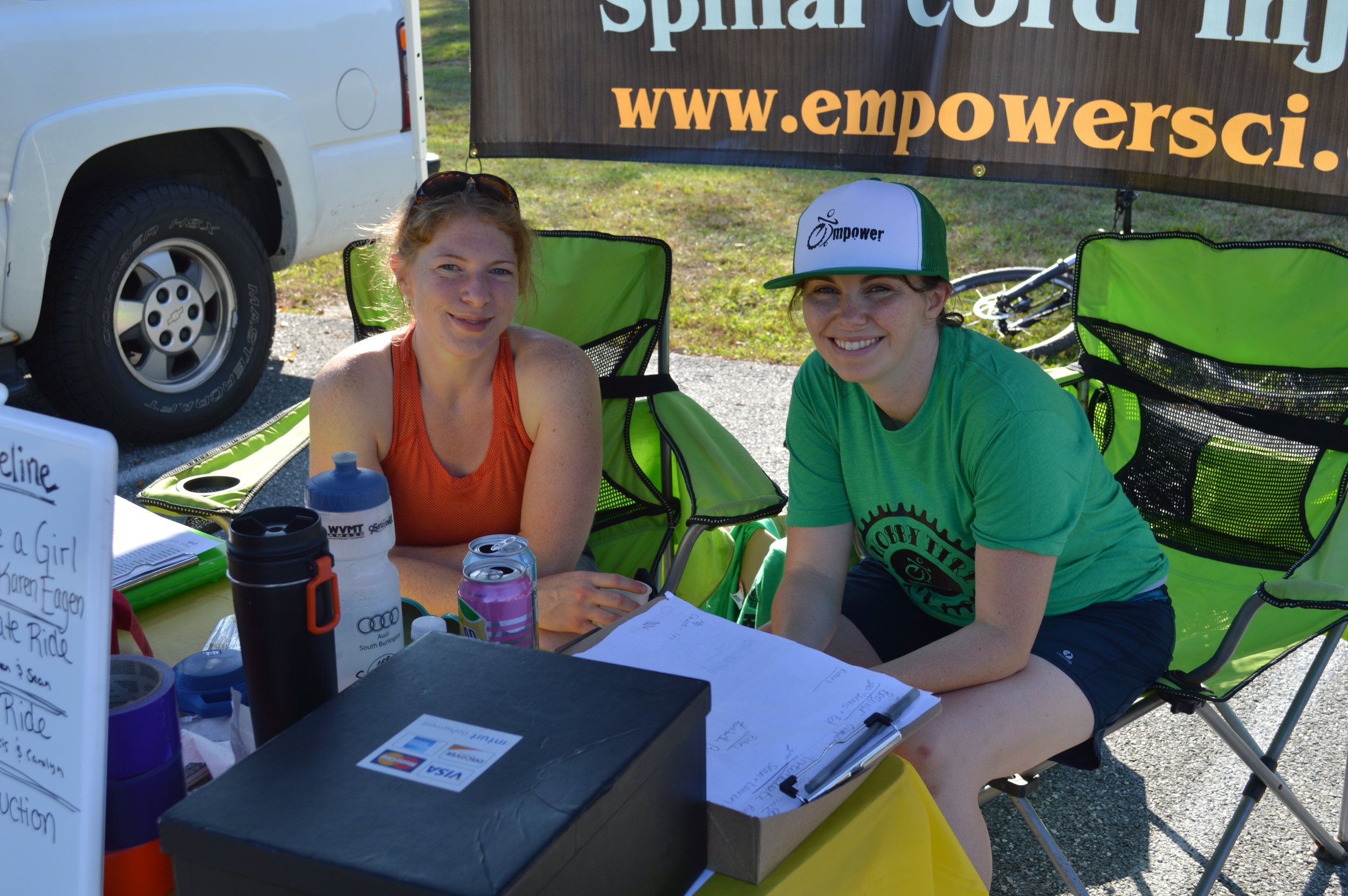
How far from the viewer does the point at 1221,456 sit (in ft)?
9.15

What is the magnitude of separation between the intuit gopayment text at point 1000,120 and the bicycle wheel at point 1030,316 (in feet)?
8.72

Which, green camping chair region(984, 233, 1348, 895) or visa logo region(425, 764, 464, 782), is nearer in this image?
visa logo region(425, 764, 464, 782)

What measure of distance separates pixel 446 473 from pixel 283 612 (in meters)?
1.22

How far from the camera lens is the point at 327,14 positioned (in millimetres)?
4535

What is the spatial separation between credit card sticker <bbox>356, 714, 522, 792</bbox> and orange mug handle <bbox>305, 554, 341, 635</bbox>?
0.50ft

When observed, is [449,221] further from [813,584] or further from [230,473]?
[813,584]

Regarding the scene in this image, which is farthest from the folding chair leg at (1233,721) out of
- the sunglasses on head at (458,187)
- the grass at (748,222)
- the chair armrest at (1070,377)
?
the grass at (748,222)

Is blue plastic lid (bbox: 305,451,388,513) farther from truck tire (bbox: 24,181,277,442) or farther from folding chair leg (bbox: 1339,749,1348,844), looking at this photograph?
truck tire (bbox: 24,181,277,442)

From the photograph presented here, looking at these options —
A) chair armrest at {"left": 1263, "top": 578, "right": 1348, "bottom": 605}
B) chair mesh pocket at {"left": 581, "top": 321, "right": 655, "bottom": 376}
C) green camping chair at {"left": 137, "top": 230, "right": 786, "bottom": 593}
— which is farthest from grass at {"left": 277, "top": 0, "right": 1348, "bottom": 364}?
chair armrest at {"left": 1263, "top": 578, "right": 1348, "bottom": 605}

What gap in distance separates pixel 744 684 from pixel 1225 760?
200 centimetres

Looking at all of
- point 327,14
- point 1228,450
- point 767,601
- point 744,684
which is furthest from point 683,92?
point 327,14

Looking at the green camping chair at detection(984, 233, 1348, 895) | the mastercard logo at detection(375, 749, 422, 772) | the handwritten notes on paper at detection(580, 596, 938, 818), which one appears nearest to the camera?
the mastercard logo at detection(375, 749, 422, 772)

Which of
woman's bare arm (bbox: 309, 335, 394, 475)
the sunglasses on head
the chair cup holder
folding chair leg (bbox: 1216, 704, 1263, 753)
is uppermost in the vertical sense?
the sunglasses on head

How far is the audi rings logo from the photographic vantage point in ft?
4.06
